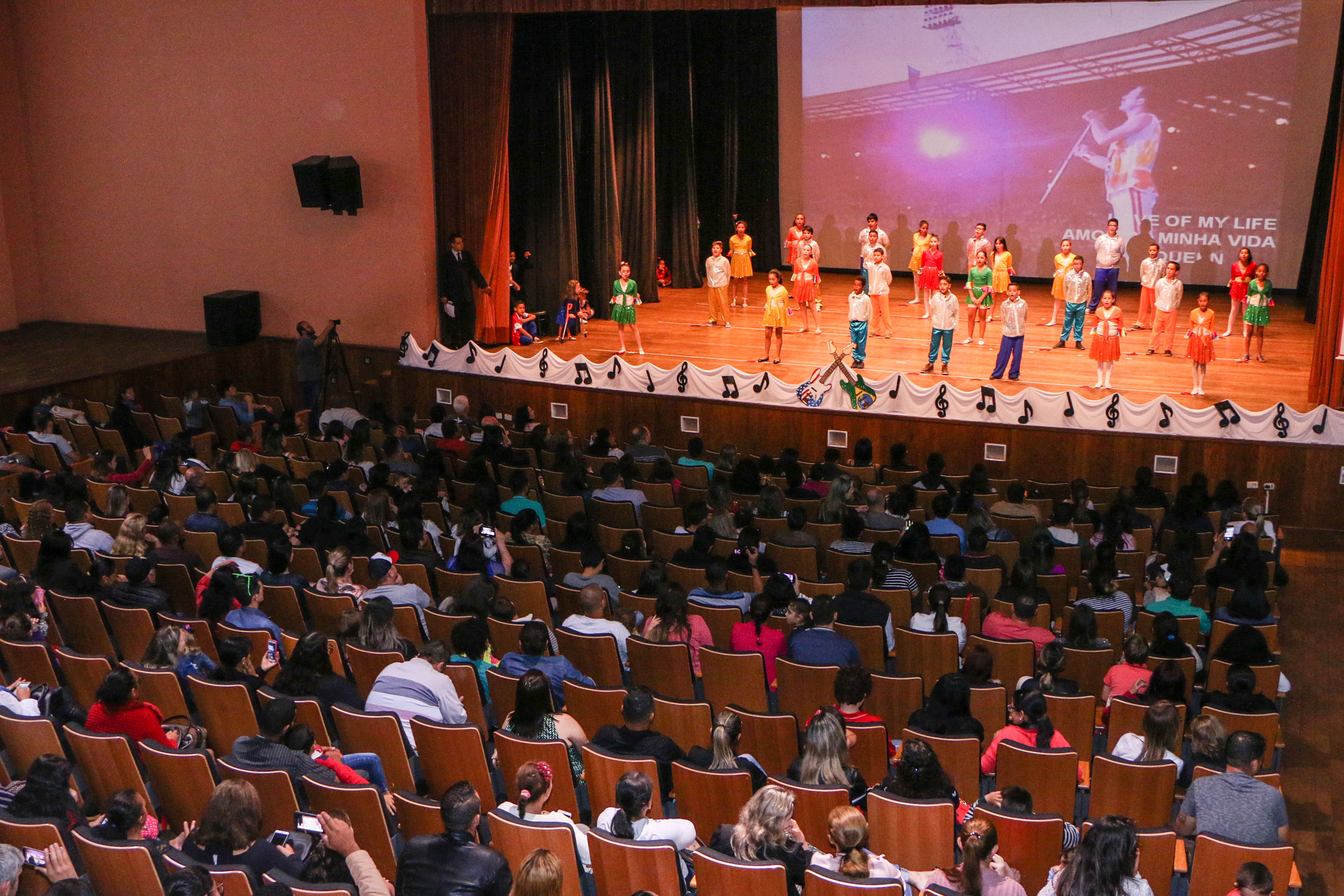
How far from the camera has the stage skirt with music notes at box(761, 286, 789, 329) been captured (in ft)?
44.0

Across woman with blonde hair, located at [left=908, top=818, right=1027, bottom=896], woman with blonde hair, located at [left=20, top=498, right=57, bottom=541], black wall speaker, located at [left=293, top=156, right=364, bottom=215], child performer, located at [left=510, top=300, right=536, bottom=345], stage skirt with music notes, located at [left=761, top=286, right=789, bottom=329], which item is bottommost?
woman with blonde hair, located at [left=908, top=818, right=1027, bottom=896]

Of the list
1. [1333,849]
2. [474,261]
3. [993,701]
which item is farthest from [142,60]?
[1333,849]

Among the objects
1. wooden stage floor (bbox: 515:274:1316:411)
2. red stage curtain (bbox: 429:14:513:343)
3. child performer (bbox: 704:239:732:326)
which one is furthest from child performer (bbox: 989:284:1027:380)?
red stage curtain (bbox: 429:14:513:343)

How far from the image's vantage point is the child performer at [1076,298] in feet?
43.9

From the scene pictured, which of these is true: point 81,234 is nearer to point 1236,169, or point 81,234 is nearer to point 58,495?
point 58,495

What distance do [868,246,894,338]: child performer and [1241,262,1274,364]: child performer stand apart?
149 inches

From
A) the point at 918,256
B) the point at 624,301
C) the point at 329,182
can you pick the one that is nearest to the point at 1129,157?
the point at 918,256

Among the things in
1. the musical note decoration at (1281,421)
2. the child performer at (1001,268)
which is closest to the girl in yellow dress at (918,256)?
the child performer at (1001,268)

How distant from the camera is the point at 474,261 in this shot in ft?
45.6

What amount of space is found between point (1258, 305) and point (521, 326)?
8.03m

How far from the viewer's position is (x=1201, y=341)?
38.8ft

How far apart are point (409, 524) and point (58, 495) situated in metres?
2.85

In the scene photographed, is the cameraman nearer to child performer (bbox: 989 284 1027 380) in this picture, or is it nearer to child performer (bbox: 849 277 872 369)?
child performer (bbox: 849 277 872 369)

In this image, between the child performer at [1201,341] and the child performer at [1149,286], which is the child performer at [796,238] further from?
the child performer at [1201,341]
